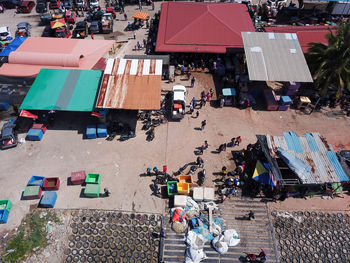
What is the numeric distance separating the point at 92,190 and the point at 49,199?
384cm

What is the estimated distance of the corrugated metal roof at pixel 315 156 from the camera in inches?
890

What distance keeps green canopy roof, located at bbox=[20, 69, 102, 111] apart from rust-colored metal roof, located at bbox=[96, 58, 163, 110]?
5.82 feet

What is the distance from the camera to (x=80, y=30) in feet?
141

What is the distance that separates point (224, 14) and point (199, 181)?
93.4ft

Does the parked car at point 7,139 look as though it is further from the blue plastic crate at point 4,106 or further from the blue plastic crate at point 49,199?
the blue plastic crate at point 49,199

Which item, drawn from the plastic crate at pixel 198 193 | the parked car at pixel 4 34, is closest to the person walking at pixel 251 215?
the plastic crate at pixel 198 193

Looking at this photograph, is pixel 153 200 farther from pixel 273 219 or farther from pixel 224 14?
pixel 224 14

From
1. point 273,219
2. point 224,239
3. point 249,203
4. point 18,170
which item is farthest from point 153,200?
point 18,170

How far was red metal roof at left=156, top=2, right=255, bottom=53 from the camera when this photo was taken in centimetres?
3650

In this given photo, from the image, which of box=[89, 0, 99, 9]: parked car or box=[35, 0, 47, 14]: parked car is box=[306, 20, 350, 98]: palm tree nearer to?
box=[89, 0, 99, 9]: parked car

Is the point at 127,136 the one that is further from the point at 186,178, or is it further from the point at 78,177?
the point at 186,178

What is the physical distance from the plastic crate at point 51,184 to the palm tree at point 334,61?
3165 centimetres

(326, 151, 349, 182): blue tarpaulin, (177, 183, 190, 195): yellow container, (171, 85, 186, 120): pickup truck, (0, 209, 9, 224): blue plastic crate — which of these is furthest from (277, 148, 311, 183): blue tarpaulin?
(0, 209, 9, 224): blue plastic crate

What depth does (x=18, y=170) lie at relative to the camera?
25594 mm
